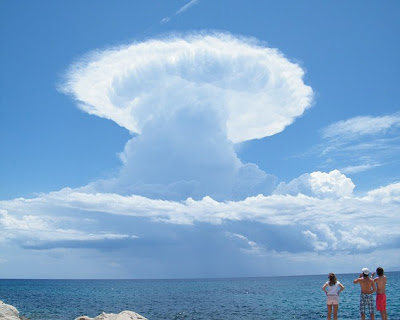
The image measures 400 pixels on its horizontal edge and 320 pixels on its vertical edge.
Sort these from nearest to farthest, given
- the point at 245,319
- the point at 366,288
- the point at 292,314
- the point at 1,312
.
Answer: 1. the point at 366,288
2. the point at 1,312
3. the point at 245,319
4. the point at 292,314

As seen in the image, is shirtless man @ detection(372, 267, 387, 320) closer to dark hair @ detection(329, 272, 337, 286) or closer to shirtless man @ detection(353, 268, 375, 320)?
shirtless man @ detection(353, 268, 375, 320)

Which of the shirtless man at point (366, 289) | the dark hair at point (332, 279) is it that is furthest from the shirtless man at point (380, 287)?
the dark hair at point (332, 279)

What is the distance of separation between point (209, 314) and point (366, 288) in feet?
90.9

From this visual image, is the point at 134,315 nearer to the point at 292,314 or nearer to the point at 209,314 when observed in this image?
the point at 209,314

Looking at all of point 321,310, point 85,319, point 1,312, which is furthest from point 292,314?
point 1,312

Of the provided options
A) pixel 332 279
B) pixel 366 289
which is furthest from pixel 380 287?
pixel 332 279

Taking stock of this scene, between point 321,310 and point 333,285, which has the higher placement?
point 333,285

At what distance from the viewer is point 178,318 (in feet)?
123

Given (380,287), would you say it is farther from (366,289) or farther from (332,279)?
(332,279)

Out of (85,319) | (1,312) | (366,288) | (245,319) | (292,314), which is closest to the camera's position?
(366,288)

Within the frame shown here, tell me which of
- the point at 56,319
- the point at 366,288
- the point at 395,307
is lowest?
the point at 56,319

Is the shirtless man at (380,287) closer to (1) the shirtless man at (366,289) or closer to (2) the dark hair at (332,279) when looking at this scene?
(1) the shirtless man at (366,289)

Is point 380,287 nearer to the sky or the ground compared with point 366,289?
nearer to the sky

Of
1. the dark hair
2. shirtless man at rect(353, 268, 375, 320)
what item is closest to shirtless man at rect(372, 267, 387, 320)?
shirtless man at rect(353, 268, 375, 320)
